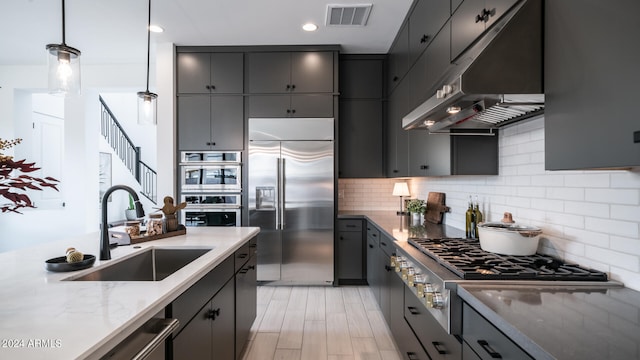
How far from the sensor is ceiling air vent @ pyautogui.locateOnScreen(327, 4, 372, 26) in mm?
3121

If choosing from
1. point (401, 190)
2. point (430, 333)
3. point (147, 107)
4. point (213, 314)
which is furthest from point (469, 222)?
point (147, 107)

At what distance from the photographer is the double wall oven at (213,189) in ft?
13.2

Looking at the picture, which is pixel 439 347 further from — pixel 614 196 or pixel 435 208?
pixel 435 208

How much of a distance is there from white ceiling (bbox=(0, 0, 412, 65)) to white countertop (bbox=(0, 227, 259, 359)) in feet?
8.32

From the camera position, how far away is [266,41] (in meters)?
3.95

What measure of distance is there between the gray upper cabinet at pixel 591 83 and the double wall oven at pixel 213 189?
3401 millimetres

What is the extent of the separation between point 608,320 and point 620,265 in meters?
0.52

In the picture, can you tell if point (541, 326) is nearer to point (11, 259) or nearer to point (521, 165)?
point (521, 165)

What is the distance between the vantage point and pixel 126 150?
8.32 m

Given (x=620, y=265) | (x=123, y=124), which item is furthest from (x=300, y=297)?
(x=123, y=124)

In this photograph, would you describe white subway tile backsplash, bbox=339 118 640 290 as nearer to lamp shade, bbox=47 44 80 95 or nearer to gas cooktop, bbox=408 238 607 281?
gas cooktop, bbox=408 238 607 281

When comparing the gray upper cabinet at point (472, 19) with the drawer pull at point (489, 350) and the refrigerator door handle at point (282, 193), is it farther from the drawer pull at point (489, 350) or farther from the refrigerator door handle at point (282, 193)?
the refrigerator door handle at point (282, 193)

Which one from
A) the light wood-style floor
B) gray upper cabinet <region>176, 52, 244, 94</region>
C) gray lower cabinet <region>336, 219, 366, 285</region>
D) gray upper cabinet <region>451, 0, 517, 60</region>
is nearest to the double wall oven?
gray upper cabinet <region>176, 52, 244, 94</region>

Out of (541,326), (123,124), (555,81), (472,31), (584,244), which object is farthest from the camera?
(123,124)
